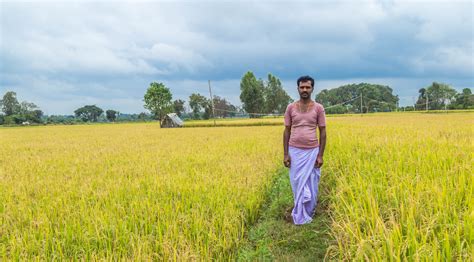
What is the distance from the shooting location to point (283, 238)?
3244 millimetres

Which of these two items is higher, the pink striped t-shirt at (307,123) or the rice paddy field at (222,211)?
the pink striped t-shirt at (307,123)

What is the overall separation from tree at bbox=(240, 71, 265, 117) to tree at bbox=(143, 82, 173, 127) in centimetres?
1508

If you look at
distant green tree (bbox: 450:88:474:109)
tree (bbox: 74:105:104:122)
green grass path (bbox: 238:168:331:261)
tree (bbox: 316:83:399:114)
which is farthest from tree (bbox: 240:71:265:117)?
tree (bbox: 74:105:104:122)

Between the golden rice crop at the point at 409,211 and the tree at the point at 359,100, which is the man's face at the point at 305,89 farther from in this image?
the tree at the point at 359,100

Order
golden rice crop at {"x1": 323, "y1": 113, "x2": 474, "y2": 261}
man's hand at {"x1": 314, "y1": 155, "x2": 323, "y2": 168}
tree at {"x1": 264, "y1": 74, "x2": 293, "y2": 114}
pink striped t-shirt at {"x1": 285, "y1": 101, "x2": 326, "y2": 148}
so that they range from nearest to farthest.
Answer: golden rice crop at {"x1": 323, "y1": 113, "x2": 474, "y2": 261}, pink striped t-shirt at {"x1": 285, "y1": 101, "x2": 326, "y2": 148}, man's hand at {"x1": 314, "y1": 155, "x2": 323, "y2": 168}, tree at {"x1": 264, "y1": 74, "x2": 293, "y2": 114}

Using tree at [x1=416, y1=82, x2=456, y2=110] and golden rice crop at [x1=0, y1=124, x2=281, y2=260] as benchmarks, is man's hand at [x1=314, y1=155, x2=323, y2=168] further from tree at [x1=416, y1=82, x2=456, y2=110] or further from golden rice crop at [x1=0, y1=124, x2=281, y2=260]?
tree at [x1=416, y1=82, x2=456, y2=110]

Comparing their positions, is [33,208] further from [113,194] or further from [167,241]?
[167,241]

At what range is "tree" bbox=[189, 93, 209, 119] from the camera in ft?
234

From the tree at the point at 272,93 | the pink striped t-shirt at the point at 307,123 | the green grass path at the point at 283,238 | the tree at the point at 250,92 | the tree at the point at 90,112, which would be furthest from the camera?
the tree at the point at 90,112

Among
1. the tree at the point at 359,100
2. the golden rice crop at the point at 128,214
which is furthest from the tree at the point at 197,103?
the golden rice crop at the point at 128,214

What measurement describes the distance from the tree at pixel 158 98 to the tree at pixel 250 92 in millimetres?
15083

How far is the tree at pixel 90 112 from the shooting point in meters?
87.0

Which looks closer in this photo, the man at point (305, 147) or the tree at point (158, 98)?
the man at point (305, 147)

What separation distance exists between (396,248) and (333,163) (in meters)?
3.19
